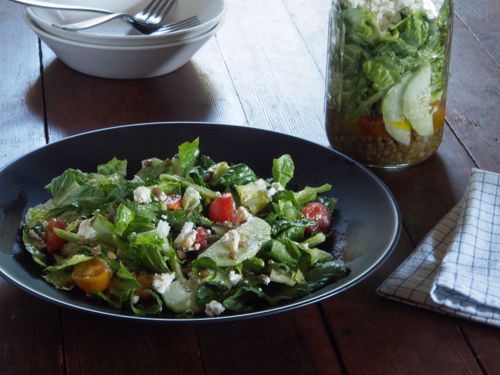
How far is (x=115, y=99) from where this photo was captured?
1674 mm

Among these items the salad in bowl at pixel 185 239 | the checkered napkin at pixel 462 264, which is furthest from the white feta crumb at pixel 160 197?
the checkered napkin at pixel 462 264

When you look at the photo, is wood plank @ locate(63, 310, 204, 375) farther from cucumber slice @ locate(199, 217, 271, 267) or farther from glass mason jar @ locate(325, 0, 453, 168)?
glass mason jar @ locate(325, 0, 453, 168)

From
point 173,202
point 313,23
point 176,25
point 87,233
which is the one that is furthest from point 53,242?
point 313,23

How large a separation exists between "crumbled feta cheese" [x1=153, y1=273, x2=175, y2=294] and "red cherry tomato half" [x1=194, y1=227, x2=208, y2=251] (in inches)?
3.2

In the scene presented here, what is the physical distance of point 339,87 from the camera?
4.53 feet

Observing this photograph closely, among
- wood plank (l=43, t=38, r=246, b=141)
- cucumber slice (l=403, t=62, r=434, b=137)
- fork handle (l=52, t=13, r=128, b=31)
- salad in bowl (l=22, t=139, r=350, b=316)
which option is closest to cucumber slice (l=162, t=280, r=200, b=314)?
salad in bowl (l=22, t=139, r=350, b=316)

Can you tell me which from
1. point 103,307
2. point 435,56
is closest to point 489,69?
point 435,56

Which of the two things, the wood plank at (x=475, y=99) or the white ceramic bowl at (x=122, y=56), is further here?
the white ceramic bowl at (x=122, y=56)

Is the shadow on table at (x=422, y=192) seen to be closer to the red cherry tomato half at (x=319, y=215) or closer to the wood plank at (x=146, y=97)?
the red cherry tomato half at (x=319, y=215)

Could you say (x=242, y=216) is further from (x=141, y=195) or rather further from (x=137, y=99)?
(x=137, y=99)

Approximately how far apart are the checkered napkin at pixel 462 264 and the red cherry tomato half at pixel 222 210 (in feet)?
0.74

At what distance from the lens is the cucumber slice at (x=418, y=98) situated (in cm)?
131

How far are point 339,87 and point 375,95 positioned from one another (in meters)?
0.08

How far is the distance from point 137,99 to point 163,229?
666 mm
